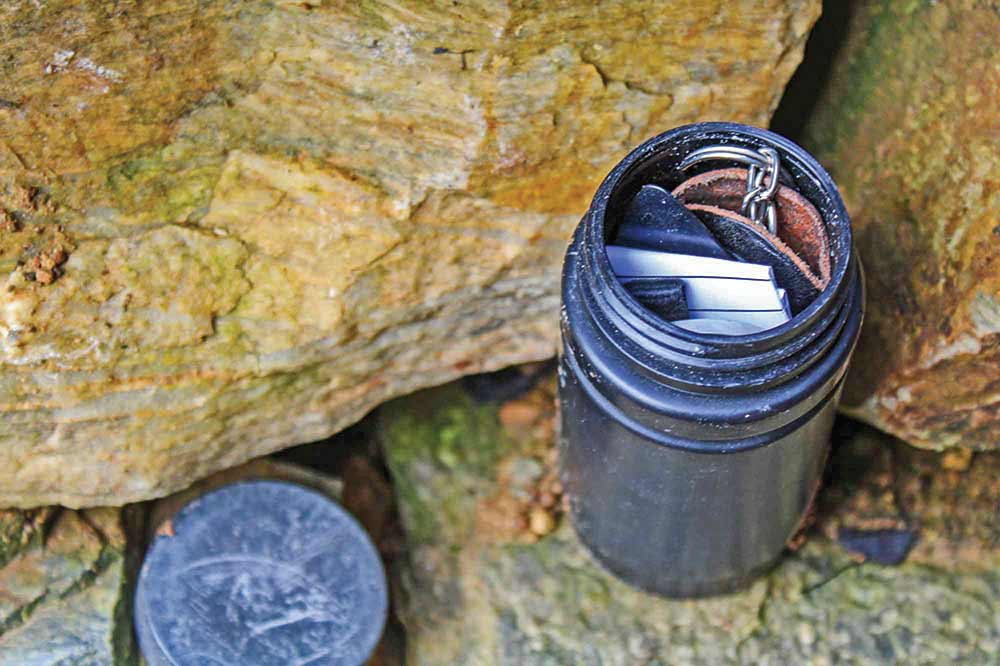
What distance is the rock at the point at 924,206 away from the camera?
224 cm

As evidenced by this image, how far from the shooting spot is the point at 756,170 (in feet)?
6.84

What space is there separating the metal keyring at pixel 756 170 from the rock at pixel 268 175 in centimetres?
25

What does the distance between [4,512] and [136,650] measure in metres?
0.42

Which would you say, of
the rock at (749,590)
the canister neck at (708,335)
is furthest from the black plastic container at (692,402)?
the rock at (749,590)

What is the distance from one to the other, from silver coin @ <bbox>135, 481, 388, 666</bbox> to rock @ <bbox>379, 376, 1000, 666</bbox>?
0.18 metres

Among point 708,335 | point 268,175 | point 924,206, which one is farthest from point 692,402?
point 268,175

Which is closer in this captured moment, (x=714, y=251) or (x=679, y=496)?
(x=714, y=251)

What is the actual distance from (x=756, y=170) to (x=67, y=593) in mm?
1689

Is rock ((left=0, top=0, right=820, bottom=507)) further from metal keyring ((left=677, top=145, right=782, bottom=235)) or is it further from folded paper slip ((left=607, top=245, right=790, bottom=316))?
folded paper slip ((left=607, top=245, right=790, bottom=316))

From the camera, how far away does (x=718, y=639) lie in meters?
2.52

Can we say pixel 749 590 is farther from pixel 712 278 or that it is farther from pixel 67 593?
pixel 67 593

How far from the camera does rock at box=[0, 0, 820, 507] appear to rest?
2.11 meters

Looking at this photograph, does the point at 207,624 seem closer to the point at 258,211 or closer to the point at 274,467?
the point at 274,467

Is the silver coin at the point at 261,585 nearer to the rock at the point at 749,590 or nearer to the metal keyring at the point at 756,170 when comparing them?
the rock at the point at 749,590
